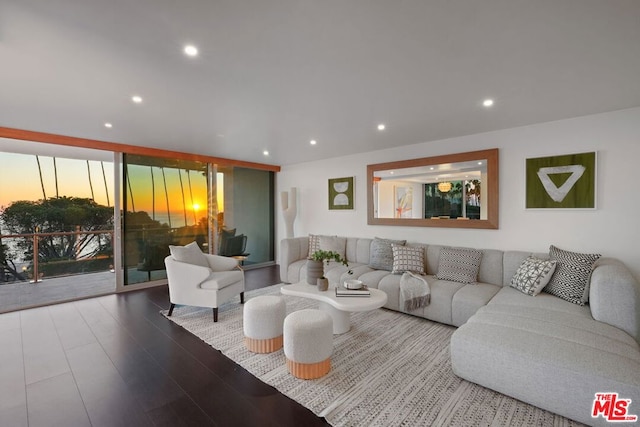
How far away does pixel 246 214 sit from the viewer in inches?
256

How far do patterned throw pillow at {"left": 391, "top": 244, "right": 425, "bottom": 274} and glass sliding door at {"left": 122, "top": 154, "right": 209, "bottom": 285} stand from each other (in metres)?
3.93

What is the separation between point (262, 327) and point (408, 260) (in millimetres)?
2261

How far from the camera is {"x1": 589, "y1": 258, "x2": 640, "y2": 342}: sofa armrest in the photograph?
7.05ft

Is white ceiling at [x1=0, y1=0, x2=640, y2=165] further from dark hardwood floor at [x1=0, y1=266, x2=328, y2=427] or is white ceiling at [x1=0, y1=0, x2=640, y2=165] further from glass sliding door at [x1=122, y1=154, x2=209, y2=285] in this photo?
dark hardwood floor at [x1=0, y1=266, x2=328, y2=427]

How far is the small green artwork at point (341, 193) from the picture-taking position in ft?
17.8

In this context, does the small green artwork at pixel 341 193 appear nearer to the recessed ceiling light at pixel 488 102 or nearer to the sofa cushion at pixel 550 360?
the recessed ceiling light at pixel 488 102

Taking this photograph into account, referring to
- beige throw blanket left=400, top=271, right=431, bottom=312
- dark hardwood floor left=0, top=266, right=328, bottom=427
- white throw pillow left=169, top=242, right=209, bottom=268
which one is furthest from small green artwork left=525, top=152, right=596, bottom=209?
white throw pillow left=169, top=242, right=209, bottom=268

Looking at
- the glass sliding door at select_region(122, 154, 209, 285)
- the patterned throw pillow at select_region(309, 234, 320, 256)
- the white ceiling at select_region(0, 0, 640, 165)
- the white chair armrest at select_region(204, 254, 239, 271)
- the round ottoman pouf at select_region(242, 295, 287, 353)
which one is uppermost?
the white ceiling at select_region(0, 0, 640, 165)

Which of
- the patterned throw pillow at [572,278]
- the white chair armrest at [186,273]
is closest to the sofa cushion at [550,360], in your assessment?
the patterned throw pillow at [572,278]

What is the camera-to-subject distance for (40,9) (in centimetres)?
156

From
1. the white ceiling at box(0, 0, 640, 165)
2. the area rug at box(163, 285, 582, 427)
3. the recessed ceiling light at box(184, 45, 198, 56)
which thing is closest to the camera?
the white ceiling at box(0, 0, 640, 165)

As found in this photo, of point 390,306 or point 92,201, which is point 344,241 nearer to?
point 390,306

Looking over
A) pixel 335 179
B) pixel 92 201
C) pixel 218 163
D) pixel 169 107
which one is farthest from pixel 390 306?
pixel 92 201

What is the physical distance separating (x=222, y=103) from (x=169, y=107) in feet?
2.07
